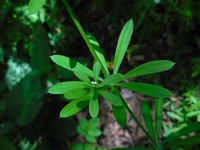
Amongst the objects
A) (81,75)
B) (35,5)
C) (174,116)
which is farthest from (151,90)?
(174,116)

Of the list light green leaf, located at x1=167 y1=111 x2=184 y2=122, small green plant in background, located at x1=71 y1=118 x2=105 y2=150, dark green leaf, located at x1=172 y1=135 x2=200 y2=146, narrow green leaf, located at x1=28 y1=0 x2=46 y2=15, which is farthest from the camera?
small green plant in background, located at x1=71 y1=118 x2=105 y2=150

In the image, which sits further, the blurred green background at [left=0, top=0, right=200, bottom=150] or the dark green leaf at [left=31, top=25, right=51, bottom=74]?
the dark green leaf at [left=31, top=25, right=51, bottom=74]

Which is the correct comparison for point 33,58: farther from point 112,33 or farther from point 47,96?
point 112,33

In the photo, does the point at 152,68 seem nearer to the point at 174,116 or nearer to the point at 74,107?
the point at 74,107

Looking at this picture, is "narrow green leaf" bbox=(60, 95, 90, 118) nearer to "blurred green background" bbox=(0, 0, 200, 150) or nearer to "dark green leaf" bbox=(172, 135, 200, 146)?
"dark green leaf" bbox=(172, 135, 200, 146)

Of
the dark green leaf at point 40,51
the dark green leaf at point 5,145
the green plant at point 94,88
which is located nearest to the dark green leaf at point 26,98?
the dark green leaf at point 40,51

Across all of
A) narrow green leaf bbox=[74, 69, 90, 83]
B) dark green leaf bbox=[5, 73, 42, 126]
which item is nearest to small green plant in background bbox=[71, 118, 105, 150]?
dark green leaf bbox=[5, 73, 42, 126]

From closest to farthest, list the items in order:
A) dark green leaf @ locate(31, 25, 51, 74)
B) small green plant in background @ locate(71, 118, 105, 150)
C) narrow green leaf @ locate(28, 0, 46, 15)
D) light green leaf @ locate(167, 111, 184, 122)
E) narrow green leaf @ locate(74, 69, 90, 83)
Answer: narrow green leaf @ locate(28, 0, 46, 15) → narrow green leaf @ locate(74, 69, 90, 83) → light green leaf @ locate(167, 111, 184, 122) → small green plant in background @ locate(71, 118, 105, 150) → dark green leaf @ locate(31, 25, 51, 74)

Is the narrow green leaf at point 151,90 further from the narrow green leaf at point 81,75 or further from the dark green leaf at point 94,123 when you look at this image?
the dark green leaf at point 94,123
